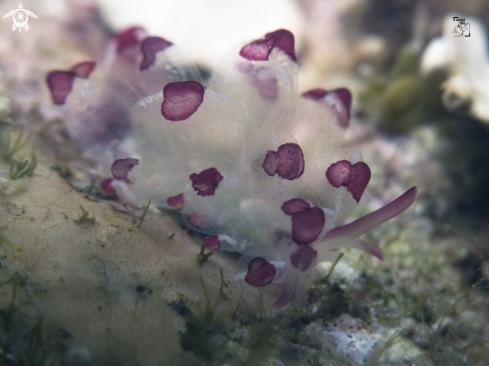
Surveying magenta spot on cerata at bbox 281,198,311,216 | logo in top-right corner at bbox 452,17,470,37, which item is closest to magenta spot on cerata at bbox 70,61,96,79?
magenta spot on cerata at bbox 281,198,311,216

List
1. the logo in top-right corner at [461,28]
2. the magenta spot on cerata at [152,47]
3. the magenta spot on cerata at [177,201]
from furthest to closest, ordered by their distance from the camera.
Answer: the logo in top-right corner at [461,28] → the magenta spot on cerata at [152,47] → the magenta spot on cerata at [177,201]

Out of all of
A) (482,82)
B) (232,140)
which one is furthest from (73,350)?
(482,82)

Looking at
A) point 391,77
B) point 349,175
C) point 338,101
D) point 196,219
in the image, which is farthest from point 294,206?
point 391,77

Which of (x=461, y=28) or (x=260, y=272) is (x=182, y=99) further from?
(x=461, y=28)

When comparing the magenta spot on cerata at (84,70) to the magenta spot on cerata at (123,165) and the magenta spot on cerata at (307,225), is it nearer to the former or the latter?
the magenta spot on cerata at (123,165)

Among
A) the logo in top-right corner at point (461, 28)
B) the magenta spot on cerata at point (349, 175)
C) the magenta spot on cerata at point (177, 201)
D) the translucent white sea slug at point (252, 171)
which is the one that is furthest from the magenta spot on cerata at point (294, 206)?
the logo in top-right corner at point (461, 28)

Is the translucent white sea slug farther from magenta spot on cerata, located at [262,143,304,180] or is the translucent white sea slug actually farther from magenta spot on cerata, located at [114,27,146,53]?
magenta spot on cerata, located at [114,27,146,53]

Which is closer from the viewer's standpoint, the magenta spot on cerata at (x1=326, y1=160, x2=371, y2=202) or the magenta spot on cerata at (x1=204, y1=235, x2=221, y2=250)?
the magenta spot on cerata at (x1=326, y1=160, x2=371, y2=202)
